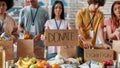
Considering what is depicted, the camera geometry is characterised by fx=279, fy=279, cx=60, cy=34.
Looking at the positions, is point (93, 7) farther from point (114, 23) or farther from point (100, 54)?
point (100, 54)

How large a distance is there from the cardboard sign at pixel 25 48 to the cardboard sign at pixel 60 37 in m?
0.19

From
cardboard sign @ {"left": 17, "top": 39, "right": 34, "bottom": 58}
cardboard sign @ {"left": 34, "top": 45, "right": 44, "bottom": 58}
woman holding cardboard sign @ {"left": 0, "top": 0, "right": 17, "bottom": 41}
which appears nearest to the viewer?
cardboard sign @ {"left": 17, "top": 39, "right": 34, "bottom": 58}

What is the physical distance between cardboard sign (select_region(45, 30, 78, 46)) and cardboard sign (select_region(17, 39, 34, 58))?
0.19 meters

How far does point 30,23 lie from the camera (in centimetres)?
330

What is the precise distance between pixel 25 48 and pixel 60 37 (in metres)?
0.35

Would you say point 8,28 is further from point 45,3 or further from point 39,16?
point 45,3

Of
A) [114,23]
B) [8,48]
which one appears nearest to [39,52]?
[8,48]

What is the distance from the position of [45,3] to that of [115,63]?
2.17m

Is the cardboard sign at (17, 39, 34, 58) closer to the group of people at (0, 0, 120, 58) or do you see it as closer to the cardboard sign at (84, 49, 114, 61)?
the group of people at (0, 0, 120, 58)

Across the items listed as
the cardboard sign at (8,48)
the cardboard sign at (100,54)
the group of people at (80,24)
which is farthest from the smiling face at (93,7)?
the cardboard sign at (8,48)

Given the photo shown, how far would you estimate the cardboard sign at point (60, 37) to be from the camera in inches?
94.0

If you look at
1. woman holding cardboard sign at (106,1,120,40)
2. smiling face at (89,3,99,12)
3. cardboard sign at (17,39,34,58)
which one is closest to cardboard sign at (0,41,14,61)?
cardboard sign at (17,39,34,58)

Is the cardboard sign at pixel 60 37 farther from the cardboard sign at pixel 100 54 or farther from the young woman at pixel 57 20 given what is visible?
the young woman at pixel 57 20

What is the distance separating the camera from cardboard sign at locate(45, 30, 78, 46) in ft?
7.84
